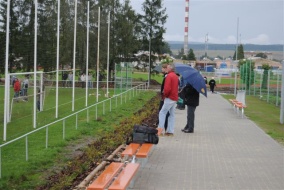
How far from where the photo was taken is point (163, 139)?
13.7 m

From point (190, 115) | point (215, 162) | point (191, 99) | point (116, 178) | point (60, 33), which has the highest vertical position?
point (60, 33)

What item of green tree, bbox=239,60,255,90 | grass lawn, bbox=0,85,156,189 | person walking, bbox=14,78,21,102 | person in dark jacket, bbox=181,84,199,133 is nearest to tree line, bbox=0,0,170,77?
person walking, bbox=14,78,21,102

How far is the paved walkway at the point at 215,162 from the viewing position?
862cm

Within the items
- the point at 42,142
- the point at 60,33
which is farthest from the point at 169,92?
the point at 60,33

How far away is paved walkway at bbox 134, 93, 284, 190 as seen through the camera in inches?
340

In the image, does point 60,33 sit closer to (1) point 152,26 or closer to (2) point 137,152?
(2) point 137,152

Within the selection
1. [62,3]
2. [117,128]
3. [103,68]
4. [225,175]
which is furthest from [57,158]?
[103,68]

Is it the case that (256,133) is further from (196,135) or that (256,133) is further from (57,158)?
(57,158)

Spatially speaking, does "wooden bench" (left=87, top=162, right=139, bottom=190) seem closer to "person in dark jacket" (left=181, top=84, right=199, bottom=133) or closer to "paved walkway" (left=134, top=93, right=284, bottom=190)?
"paved walkway" (left=134, top=93, right=284, bottom=190)

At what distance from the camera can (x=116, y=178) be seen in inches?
286

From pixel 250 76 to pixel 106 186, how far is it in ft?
123

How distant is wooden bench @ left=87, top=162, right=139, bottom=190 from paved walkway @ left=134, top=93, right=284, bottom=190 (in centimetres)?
51

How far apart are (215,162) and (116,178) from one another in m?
3.82

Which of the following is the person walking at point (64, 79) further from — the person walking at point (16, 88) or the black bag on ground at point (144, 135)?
the black bag on ground at point (144, 135)
